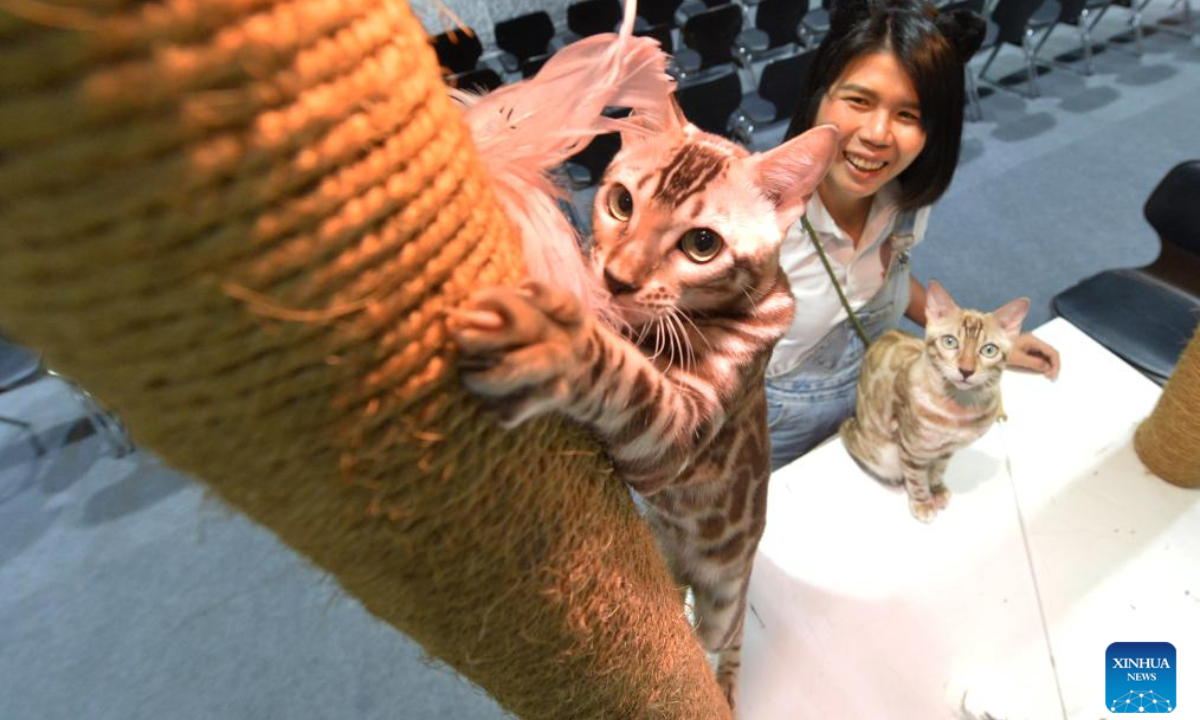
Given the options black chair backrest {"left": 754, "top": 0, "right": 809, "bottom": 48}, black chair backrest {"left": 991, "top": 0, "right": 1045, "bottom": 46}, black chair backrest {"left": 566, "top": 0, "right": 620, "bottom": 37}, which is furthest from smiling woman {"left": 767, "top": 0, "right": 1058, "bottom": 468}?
black chair backrest {"left": 991, "top": 0, "right": 1045, "bottom": 46}

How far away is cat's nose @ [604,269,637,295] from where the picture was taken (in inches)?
20.0

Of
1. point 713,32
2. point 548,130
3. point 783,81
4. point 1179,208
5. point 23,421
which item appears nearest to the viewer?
point 548,130

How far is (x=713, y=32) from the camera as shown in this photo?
321 cm

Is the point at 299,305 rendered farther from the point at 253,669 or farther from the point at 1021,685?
the point at 253,669

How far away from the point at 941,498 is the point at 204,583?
1.91 m

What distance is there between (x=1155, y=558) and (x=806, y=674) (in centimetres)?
64

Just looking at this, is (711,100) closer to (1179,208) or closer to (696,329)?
(1179,208)

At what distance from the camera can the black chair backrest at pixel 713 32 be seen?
124 inches

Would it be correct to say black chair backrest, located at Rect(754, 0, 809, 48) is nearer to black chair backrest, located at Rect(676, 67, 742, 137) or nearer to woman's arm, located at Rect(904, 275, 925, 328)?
black chair backrest, located at Rect(676, 67, 742, 137)

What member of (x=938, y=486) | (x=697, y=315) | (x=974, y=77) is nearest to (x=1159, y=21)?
(x=974, y=77)

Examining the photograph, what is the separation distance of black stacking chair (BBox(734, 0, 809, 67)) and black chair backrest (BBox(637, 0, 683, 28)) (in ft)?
1.44

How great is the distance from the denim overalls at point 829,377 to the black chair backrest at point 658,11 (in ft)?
9.20

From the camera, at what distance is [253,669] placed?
5.24 feet

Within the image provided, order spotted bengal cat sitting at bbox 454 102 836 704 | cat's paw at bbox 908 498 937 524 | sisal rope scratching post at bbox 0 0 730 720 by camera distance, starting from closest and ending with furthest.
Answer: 1. sisal rope scratching post at bbox 0 0 730 720
2. spotted bengal cat sitting at bbox 454 102 836 704
3. cat's paw at bbox 908 498 937 524
